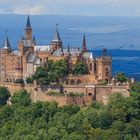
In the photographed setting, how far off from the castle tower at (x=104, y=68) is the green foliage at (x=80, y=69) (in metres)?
1.27

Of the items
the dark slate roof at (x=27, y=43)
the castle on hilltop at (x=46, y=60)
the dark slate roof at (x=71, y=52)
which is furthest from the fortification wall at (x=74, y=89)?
the dark slate roof at (x=27, y=43)

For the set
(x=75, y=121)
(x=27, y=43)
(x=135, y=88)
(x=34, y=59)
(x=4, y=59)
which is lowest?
(x=75, y=121)

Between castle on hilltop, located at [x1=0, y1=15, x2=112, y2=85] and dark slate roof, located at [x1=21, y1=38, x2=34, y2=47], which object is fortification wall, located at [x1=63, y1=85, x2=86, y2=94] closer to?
castle on hilltop, located at [x1=0, y1=15, x2=112, y2=85]

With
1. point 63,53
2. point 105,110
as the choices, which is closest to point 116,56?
point 63,53

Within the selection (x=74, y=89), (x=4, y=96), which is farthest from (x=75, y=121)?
(x=4, y=96)

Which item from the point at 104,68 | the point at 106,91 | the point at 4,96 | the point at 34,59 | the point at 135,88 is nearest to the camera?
the point at 135,88

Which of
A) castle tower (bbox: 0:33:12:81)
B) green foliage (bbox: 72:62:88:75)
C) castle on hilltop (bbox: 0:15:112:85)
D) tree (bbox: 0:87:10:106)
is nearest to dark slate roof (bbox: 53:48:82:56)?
castle on hilltop (bbox: 0:15:112:85)

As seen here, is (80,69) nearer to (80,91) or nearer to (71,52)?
(71,52)

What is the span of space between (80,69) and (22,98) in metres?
6.63

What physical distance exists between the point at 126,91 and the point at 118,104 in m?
3.33

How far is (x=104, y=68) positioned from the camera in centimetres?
7731

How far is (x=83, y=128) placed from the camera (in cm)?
6619

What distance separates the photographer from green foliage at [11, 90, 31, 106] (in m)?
74.5

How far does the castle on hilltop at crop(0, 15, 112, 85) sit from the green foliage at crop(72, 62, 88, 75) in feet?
1.62
